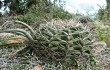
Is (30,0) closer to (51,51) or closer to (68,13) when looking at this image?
(68,13)

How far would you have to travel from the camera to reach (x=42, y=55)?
14.9 ft

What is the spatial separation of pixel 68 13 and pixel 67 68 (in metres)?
4.61

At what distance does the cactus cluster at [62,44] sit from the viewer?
174 inches

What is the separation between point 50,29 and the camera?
4.55 m

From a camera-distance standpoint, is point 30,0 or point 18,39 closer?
point 18,39

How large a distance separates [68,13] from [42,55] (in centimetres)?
455

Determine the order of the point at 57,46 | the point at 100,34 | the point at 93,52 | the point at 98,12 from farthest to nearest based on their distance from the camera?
the point at 98,12
the point at 100,34
the point at 93,52
the point at 57,46

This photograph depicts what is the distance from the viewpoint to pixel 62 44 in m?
4.43

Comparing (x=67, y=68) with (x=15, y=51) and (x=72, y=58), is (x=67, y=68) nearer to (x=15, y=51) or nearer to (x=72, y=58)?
(x=72, y=58)

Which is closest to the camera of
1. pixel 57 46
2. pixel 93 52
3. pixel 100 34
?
pixel 57 46

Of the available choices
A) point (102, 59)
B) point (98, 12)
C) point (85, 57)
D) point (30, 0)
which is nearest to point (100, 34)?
point (102, 59)

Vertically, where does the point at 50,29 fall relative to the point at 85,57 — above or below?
above

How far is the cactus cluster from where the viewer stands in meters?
4.43

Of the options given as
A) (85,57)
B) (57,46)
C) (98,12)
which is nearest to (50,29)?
(57,46)
